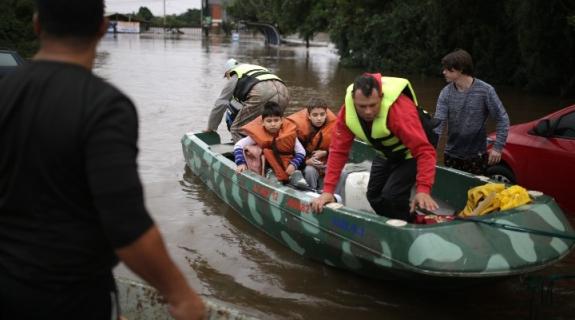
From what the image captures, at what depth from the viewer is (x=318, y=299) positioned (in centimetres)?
486

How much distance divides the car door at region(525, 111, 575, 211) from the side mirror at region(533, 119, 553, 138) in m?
0.03

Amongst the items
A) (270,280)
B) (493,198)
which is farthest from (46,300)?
(493,198)

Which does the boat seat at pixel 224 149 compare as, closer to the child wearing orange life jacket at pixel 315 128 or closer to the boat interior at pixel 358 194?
the child wearing orange life jacket at pixel 315 128

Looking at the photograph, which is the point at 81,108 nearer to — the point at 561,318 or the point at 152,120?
the point at 561,318

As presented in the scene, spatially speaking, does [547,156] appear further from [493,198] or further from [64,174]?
[64,174]

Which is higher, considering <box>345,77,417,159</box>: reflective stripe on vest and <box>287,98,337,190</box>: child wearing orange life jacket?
<box>345,77,417,159</box>: reflective stripe on vest

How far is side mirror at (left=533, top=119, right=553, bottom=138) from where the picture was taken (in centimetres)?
630

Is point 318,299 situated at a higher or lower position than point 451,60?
lower

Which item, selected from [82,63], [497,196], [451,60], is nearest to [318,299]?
[497,196]

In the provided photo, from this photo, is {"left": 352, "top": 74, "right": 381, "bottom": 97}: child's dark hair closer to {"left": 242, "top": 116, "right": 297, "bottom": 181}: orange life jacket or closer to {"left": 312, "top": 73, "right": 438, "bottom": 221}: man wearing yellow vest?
{"left": 312, "top": 73, "right": 438, "bottom": 221}: man wearing yellow vest

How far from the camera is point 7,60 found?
40.9ft

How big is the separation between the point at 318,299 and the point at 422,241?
1262 mm

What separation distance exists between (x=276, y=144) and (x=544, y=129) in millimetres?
2877

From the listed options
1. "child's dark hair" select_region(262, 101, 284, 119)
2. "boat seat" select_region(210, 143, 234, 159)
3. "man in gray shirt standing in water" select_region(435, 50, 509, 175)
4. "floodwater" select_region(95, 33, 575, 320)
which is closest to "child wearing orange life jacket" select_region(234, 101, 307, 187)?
"child's dark hair" select_region(262, 101, 284, 119)
